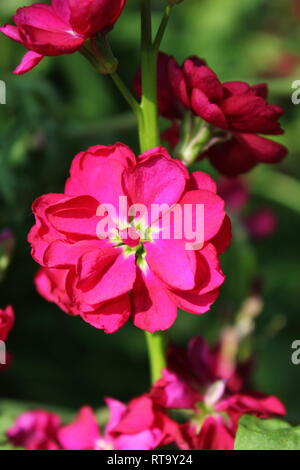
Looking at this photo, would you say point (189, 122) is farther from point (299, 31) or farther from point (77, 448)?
point (299, 31)

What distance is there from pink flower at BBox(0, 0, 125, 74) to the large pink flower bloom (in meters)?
0.12

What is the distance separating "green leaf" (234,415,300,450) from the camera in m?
0.91

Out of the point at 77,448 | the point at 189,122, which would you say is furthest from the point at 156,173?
the point at 77,448

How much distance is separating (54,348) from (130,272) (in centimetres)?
100

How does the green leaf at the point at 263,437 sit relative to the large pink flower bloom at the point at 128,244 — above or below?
below

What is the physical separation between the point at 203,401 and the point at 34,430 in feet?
0.87

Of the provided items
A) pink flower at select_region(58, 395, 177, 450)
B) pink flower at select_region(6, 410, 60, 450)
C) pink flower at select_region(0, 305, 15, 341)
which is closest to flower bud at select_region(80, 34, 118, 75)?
pink flower at select_region(0, 305, 15, 341)

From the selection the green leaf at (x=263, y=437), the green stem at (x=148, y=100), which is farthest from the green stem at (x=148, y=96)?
the green leaf at (x=263, y=437)

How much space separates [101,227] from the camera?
0.90m

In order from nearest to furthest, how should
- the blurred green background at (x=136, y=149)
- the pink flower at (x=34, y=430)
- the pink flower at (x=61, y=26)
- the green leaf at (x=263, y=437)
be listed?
the pink flower at (x=61, y=26), the green leaf at (x=263, y=437), the pink flower at (x=34, y=430), the blurred green background at (x=136, y=149)

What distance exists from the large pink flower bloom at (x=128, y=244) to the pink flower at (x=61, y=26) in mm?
123

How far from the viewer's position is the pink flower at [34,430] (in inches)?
43.1

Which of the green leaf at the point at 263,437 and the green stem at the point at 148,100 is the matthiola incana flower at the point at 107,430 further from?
the green stem at the point at 148,100

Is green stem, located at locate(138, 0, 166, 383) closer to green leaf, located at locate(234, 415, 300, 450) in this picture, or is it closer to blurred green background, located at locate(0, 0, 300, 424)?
green leaf, located at locate(234, 415, 300, 450)
